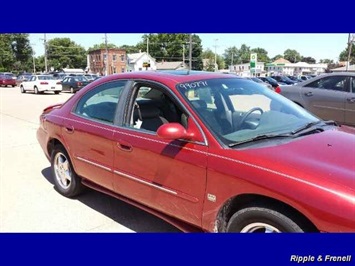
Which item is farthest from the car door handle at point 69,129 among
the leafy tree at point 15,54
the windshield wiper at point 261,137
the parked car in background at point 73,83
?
the leafy tree at point 15,54

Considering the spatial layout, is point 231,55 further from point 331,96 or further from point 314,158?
point 314,158

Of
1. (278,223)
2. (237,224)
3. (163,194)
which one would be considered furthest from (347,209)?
(163,194)

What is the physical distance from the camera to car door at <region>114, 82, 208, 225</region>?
277cm

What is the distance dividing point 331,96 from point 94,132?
6.10m

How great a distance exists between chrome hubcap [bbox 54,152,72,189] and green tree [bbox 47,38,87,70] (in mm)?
104337

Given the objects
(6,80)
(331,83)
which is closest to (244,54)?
(6,80)

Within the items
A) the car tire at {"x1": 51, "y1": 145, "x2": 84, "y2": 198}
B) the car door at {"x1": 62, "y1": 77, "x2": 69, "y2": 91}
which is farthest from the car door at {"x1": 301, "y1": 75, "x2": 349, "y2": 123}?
the car door at {"x1": 62, "y1": 77, "x2": 69, "y2": 91}

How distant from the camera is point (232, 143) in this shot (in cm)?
269

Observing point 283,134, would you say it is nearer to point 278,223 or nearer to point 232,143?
point 232,143

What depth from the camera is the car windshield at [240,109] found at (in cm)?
292

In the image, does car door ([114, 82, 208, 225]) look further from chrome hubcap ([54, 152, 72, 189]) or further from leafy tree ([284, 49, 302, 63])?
leafy tree ([284, 49, 302, 63])

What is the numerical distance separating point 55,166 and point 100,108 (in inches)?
49.7

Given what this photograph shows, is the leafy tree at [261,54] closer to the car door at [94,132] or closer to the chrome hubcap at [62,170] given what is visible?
the chrome hubcap at [62,170]

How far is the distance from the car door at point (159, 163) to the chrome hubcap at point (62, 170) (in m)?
1.15
